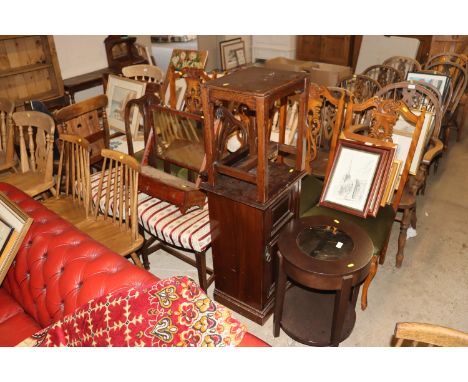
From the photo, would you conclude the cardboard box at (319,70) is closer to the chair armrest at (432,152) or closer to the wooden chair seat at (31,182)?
the chair armrest at (432,152)

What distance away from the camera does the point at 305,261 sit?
1.81 metres

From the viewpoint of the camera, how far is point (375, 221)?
226 centimetres

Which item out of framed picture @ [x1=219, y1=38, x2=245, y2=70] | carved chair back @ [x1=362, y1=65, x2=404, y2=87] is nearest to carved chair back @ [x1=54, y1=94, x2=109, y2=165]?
carved chair back @ [x1=362, y1=65, x2=404, y2=87]

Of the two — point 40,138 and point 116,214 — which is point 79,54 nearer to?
point 40,138

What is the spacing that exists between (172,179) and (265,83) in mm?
916

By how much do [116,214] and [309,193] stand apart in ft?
3.97

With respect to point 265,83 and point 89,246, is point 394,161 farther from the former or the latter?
point 89,246

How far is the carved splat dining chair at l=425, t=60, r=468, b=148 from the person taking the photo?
12.0ft

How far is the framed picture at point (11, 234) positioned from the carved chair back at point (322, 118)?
1599mm

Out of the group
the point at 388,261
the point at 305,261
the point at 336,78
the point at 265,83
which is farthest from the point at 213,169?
the point at 336,78

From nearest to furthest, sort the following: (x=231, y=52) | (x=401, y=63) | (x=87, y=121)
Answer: (x=87, y=121) → (x=401, y=63) → (x=231, y=52)

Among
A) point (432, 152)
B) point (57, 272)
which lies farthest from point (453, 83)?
point (57, 272)

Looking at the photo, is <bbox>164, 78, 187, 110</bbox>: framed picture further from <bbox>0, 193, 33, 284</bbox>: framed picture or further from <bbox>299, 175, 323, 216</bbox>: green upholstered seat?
<bbox>0, 193, 33, 284</bbox>: framed picture

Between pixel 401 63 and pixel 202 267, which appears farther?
pixel 401 63
